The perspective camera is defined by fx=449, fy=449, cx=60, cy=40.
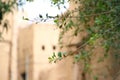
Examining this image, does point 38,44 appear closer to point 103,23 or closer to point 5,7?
point 5,7

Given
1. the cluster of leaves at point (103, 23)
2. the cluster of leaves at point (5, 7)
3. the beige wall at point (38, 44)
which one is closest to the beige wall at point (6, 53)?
the beige wall at point (38, 44)

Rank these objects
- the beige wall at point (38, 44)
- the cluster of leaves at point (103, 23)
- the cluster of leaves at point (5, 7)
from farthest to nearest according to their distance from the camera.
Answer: the beige wall at point (38, 44), the cluster of leaves at point (5, 7), the cluster of leaves at point (103, 23)

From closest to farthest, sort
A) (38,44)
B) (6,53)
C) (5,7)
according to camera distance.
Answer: (5,7) < (6,53) < (38,44)

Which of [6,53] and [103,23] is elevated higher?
[103,23]

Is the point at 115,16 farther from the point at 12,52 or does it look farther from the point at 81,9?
the point at 12,52

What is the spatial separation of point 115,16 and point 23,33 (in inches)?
898

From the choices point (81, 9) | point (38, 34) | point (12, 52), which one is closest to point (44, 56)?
point (38, 34)

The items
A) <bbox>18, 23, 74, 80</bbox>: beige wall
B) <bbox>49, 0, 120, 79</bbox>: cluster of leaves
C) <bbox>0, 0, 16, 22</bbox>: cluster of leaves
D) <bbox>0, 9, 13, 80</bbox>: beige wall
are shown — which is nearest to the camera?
<bbox>49, 0, 120, 79</bbox>: cluster of leaves

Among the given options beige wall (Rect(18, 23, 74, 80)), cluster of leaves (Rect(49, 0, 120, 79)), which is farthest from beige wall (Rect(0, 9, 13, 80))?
cluster of leaves (Rect(49, 0, 120, 79))

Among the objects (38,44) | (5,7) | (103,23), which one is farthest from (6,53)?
(103,23)

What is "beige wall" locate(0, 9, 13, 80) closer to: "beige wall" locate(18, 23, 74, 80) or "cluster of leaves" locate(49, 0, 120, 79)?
"beige wall" locate(18, 23, 74, 80)

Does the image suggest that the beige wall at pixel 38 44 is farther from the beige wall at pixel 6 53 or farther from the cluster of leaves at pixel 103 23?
the cluster of leaves at pixel 103 23

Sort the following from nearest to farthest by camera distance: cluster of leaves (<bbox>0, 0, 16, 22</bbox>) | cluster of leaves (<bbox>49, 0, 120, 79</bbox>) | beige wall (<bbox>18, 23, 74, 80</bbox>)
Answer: cluster of leaves (<bbox>49, 0, 120, 79</bbox>), cluster of leaves (<bbox>0, 0, 16, 22</bbox>), beige wall (<bbox>18, 23, 74, 80</bbox>)

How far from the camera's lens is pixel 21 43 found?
1079 inches
